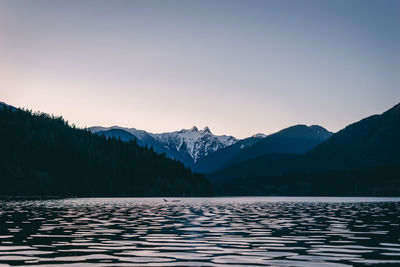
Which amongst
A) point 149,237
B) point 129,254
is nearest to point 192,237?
point 149,237

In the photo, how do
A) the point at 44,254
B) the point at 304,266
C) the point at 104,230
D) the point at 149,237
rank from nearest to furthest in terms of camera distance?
1. the point at 304,266
2. the point at 44,254
3. the point at 149,237
4. the point at 104,230

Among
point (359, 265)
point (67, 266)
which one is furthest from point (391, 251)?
point (67, 266)

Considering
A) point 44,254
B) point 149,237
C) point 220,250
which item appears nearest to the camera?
point 44,254

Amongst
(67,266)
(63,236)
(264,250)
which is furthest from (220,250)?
(63,236)

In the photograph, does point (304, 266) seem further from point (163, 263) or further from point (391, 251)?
point (391, 251)

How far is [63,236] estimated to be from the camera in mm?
35719

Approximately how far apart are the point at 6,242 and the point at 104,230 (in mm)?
10535

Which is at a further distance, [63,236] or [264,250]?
[63,236]

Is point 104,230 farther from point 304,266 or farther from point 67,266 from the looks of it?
point 304,266

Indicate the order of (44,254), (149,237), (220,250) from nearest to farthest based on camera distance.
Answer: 1. (44,254)
2. (220,250)
3. (149,237)

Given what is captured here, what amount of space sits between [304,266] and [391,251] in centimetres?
812

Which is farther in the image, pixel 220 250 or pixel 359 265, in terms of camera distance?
pixel 220 250

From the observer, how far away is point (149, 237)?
35656mm

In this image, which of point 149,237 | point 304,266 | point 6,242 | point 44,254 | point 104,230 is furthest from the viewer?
point 104,230
